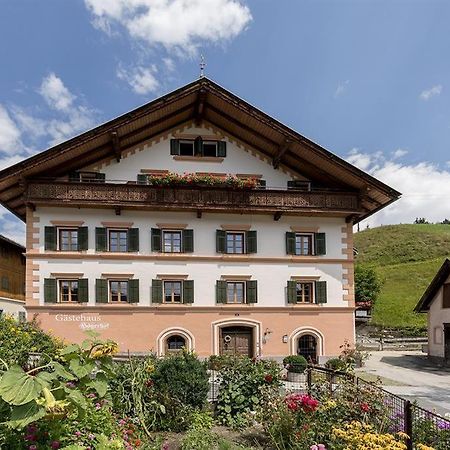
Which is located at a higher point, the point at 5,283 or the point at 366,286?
the point at 5,283

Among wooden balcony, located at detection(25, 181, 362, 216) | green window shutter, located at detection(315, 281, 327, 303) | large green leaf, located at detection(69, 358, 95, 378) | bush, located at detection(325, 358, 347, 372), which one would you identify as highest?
wooden balcony, located at detection(25, 181, 362, 216)

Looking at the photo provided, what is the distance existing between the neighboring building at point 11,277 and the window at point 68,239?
36.6 feet

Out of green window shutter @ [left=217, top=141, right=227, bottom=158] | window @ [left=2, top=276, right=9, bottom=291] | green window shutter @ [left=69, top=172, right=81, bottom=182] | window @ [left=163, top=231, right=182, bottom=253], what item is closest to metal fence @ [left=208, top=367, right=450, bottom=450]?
window @ [left=163, top=231, right=182, bottom=253]

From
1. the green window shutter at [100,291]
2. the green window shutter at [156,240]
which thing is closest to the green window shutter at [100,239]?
the green window shutter at [100,291]

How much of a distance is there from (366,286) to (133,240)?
119 feet

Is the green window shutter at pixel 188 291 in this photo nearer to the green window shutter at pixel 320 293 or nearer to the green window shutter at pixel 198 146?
the green window shutter at pixel 320 293

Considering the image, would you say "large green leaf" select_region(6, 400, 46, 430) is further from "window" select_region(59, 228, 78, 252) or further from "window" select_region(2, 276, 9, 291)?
"window" select_region(2, 276, 9, 291)

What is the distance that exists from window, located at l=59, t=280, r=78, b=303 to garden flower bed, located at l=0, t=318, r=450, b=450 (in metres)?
7.37

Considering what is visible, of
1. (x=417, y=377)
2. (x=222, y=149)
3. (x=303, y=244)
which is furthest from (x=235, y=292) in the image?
(x=417, y=377)

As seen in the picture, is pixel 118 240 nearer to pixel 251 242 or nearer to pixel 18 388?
pixel 251 242

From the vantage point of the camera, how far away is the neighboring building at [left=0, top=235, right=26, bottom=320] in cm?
2983

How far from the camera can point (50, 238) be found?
1958cm

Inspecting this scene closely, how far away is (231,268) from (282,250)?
8.10 feet

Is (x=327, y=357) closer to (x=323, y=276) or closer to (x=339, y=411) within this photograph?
(x=323, y=276)
